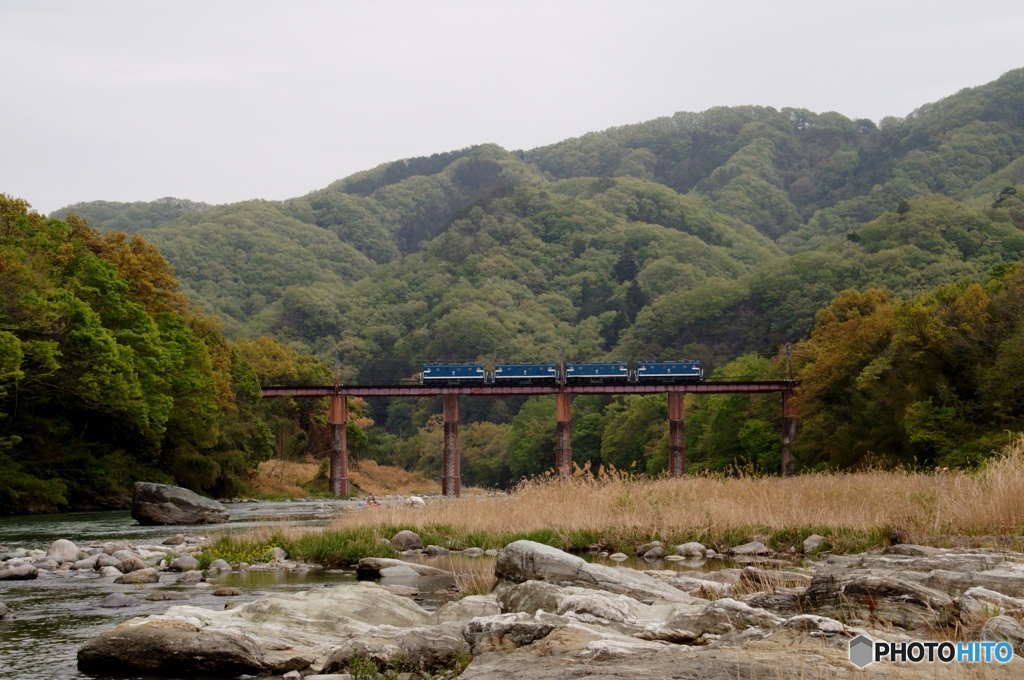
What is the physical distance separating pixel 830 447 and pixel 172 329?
142 feet

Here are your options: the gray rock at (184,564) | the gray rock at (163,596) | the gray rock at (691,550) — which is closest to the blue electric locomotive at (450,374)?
the gray rock at (184,564)

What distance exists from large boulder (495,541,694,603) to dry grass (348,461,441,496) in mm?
94137

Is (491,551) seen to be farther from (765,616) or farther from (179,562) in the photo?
(765,616)

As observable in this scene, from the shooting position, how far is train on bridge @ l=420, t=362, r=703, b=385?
4035 inches

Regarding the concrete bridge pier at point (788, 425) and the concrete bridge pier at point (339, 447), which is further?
the concrete bridge pier at point (339, 447)

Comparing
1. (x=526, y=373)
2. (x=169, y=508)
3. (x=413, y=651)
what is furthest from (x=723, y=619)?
(x=526, y=373)

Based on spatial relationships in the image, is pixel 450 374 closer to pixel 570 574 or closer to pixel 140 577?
pixel 140 577

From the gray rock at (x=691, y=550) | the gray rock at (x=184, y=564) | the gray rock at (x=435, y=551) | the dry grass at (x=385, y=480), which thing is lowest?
the dry grass at (x=385, y=480)

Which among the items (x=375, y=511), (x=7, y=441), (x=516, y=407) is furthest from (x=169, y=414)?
(x=516, y=407)

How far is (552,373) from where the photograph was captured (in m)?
104

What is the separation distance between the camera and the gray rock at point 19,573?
2475 cm

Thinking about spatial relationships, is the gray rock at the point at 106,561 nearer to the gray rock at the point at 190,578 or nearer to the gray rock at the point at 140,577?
the gray rock at the point at 140,577

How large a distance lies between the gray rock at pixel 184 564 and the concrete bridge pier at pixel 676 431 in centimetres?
7356

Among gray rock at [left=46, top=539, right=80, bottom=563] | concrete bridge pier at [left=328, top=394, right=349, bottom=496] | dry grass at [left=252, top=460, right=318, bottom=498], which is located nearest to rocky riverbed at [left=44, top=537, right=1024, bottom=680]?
gray rock at [left=46, top=539, right=80, bottom=563]
